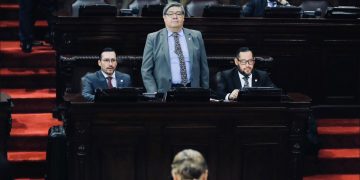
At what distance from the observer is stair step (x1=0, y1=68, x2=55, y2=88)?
24.1 feet

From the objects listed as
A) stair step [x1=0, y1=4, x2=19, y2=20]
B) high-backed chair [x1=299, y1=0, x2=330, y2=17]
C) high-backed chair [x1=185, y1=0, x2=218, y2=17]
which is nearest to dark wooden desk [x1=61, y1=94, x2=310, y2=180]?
high-backed chair [x1=185, y1=0, x2=218, y2=17]

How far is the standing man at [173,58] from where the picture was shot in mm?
6141

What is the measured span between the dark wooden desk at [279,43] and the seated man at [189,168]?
3.45 m

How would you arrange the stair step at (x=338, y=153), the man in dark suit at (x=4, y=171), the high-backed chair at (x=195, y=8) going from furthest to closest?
the high-backed chair at (x=195, y=8) < the stair step at (x=338, y=153) < the man in dark suit at (x=4, y=171)

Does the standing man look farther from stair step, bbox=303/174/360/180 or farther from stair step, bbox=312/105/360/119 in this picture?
stair step, bbox=312/105/360/119

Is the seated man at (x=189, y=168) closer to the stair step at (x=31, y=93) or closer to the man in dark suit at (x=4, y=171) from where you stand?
the man in dark suit at (x=4, y=171)

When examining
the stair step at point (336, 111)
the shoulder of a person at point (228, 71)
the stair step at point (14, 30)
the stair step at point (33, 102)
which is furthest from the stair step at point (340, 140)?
the stair step at point (14, 30)

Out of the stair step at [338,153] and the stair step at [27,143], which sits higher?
the stair step at [27,143]

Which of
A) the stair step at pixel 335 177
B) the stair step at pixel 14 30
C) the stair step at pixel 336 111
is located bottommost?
the stair step at pixel 335 177

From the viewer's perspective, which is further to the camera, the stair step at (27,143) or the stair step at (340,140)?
the stair step at (340,140)

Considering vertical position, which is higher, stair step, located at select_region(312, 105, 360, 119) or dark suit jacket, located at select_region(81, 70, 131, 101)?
dark suit jacket, located at select_region(81, 70, 131, 101)

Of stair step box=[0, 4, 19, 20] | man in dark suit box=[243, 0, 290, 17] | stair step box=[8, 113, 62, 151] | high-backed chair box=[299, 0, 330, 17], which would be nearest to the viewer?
stair step box=[8, 113, 62, 151]

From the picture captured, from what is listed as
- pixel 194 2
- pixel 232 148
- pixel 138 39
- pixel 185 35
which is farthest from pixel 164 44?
pixel 194 2

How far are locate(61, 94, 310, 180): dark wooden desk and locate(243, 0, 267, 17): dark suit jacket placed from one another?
80.4 inches
